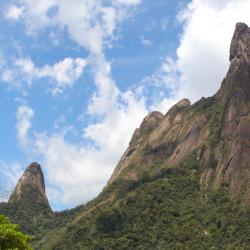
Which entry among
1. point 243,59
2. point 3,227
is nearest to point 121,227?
point 243,59

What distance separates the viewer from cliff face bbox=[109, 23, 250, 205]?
15550 cm

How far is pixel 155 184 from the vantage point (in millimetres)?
171250

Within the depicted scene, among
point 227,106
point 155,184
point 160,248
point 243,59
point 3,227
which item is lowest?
point 3,227

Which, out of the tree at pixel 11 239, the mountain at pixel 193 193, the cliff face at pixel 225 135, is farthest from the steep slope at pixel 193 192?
the tree at pixel 11 239

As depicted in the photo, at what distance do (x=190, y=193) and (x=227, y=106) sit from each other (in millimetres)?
32029

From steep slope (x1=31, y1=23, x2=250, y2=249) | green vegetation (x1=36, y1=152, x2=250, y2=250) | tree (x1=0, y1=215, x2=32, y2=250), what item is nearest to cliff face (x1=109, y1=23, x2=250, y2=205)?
steep slope (x1=31, y1=23, x2=250, y2=249)

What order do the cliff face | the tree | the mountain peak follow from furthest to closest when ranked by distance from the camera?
the mountain peak → the cliff face → the tree

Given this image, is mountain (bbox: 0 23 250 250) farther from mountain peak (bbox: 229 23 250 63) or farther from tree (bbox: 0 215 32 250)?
tree (bbox: 0 215 32 250)

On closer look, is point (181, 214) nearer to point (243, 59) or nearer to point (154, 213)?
point (154, 213)

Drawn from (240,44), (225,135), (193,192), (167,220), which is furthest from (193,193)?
(240,44)

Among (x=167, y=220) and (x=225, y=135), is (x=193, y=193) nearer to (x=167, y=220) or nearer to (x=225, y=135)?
(x=167, y=220)

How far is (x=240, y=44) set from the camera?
184 meters

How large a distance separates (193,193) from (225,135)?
2089cm

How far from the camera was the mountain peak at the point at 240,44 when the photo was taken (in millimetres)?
181000
